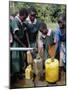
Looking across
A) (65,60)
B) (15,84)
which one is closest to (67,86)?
(65,60)

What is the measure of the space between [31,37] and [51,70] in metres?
0.34

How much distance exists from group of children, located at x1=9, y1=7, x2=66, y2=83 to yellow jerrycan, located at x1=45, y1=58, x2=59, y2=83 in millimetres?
45

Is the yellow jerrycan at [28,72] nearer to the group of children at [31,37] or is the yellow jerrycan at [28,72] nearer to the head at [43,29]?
the group of children at [31,37]

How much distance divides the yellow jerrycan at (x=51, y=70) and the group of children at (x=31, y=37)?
5 centimetres

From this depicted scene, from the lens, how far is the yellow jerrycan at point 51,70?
5.55 ft

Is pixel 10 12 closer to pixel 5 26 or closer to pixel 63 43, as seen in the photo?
pixel 5 26

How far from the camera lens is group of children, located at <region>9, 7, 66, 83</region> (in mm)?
1635

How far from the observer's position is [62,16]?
174 centimetres

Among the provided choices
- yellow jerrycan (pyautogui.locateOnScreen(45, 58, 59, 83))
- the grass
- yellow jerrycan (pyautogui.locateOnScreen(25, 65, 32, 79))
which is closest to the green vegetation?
the grass

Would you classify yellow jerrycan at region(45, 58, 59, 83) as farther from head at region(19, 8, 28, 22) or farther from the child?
head at region(19, 8, 28, 22)

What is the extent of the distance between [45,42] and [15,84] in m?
0.45

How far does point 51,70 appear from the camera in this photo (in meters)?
1.70

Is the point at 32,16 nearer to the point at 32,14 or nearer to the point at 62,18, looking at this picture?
the point at 32,14

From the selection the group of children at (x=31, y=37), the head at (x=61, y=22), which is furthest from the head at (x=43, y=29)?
the head at (x=61, y=22)
